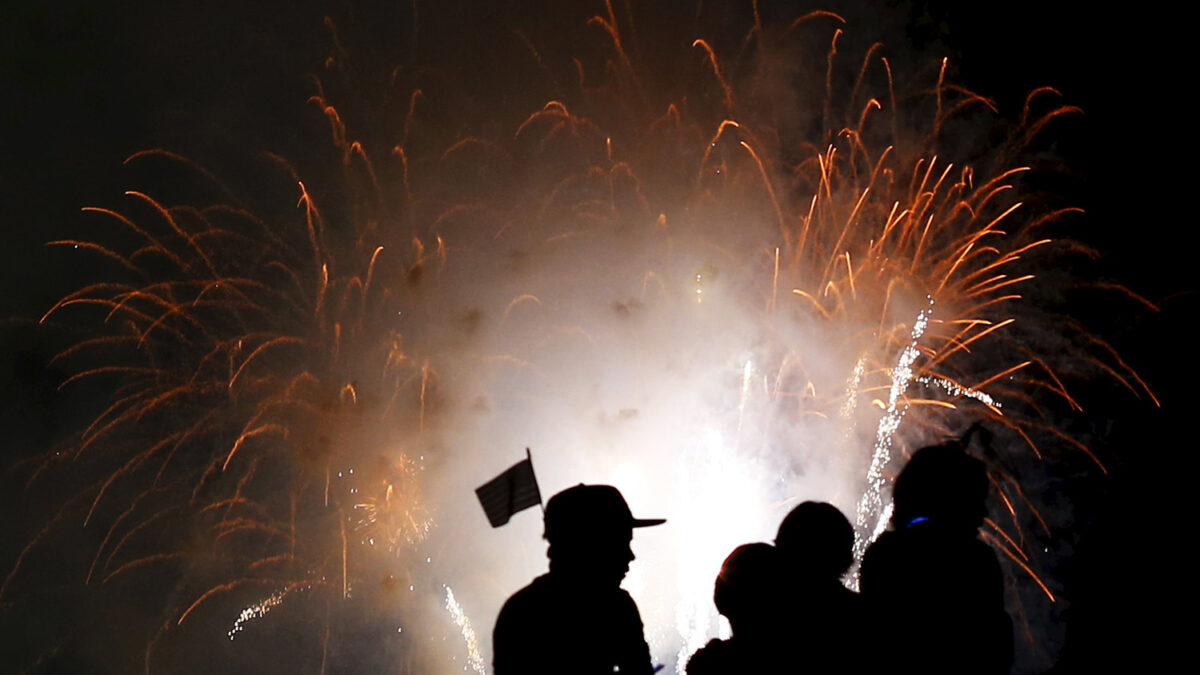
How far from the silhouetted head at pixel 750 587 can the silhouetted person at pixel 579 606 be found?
0.40 meters

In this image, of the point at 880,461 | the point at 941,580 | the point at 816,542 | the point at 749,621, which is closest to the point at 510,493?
the point at 749,621

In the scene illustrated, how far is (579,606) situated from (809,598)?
90 cm

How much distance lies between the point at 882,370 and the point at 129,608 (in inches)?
706

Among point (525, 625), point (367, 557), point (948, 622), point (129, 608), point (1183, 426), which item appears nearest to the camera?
point (525, 625)

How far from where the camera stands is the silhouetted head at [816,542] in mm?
2969

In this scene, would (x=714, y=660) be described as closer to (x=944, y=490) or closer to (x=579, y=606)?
(x=579, y=606)

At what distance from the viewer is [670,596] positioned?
55.0 feet

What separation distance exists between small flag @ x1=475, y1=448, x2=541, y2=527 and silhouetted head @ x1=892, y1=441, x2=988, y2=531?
1.67 metres

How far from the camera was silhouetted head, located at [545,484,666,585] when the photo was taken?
2.70 meters

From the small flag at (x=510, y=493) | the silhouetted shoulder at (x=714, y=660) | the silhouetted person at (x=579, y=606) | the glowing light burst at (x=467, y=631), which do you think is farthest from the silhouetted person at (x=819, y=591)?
the glowing light burst at (x=467, y=631)

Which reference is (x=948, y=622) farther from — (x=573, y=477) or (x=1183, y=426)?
(x=573, y=477)

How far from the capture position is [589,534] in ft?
8.90

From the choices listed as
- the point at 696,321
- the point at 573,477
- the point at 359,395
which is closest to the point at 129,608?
the point at 359,395

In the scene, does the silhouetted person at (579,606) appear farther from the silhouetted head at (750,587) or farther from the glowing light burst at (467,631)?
the glowing light burst at (467,631)
